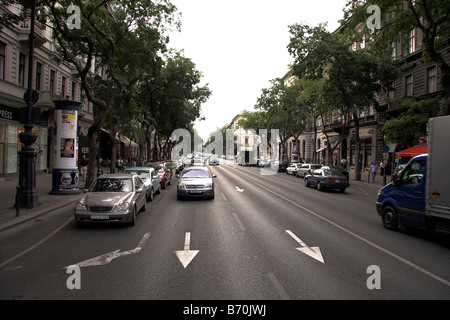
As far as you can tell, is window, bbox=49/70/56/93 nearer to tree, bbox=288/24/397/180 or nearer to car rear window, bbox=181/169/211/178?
car rear window, bbox=181/169/211/178

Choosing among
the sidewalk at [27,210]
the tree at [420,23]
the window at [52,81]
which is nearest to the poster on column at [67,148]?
the sidewalk at [27,210]

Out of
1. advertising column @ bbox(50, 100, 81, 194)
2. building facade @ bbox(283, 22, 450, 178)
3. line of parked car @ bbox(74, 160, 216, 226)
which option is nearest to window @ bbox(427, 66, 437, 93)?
building facade @ bbox(283, 22, 450, 178)

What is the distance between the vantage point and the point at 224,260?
586cm

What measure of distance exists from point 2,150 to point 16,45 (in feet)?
23.9

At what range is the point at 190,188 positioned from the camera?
1388 cm

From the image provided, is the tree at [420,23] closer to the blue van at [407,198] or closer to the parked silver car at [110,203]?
the blue van at [407,198]

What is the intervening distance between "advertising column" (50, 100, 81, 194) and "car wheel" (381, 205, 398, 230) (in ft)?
45.2

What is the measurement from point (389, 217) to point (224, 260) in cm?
568

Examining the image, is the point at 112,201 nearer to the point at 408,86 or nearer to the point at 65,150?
the point at 65,150

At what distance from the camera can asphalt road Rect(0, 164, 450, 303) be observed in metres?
4.50

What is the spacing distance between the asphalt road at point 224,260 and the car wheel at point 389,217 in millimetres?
286

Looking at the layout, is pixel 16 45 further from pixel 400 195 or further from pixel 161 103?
pixel 400 195

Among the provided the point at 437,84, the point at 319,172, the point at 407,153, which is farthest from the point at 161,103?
the point at 437,84

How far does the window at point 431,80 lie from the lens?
26378 millimetres
